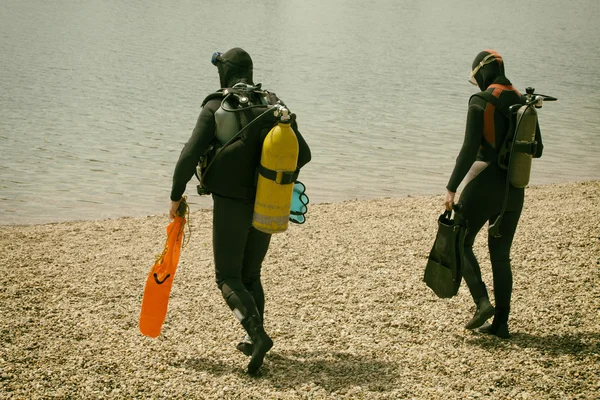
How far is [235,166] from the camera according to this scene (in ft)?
13.9

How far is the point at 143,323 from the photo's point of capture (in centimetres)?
472

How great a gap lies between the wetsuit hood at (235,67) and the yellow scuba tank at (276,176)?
0.47m

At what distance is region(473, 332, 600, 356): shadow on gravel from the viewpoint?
487 centimetres

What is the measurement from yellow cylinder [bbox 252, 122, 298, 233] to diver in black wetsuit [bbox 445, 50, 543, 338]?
1.25m

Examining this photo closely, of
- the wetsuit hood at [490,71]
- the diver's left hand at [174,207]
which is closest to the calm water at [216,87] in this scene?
the diver's left hand at [174,207]

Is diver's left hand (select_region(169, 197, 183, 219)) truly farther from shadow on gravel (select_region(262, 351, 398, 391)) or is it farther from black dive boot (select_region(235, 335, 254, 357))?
shadow on gravel (select_region(262, 351, 398, 391))

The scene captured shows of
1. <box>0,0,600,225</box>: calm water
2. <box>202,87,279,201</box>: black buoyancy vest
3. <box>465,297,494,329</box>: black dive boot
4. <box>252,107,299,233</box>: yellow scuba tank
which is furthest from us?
<box>0,0,600,225</box>: calm water

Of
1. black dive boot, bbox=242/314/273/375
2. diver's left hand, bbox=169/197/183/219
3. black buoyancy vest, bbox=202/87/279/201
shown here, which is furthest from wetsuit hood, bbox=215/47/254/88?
black dive boot, bbox=242/314/273/375

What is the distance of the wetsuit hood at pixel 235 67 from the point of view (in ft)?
14.6

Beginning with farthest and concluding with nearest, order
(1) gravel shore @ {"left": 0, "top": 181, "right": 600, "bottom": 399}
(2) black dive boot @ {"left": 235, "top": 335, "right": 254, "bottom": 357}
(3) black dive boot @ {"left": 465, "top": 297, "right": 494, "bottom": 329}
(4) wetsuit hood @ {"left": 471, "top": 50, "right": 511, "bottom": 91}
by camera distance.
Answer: (3) black dive boot @ {"left": 465, "top": 297, "right": 494, "bottom": 329}, (4) wetsuit hood @ {"left": 471, "top": 50, "right": 511, "bottom": 91}, (2) black dive boot @ {"left": 235, "top": 335, "right": 254, "bottom": 357}, (1) gravel shore @ {"left": 0, "top": 181, "right": 600, "bottom": 399}

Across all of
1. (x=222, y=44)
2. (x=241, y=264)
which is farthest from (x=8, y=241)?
(x=222, y=44)

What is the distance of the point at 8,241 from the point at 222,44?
28.8 meters

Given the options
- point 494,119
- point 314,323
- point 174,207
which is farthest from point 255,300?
point 494,119

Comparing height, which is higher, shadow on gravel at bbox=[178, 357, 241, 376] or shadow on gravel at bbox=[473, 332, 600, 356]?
shadow on gravel at bbox=[473, 332, 600, 356]
